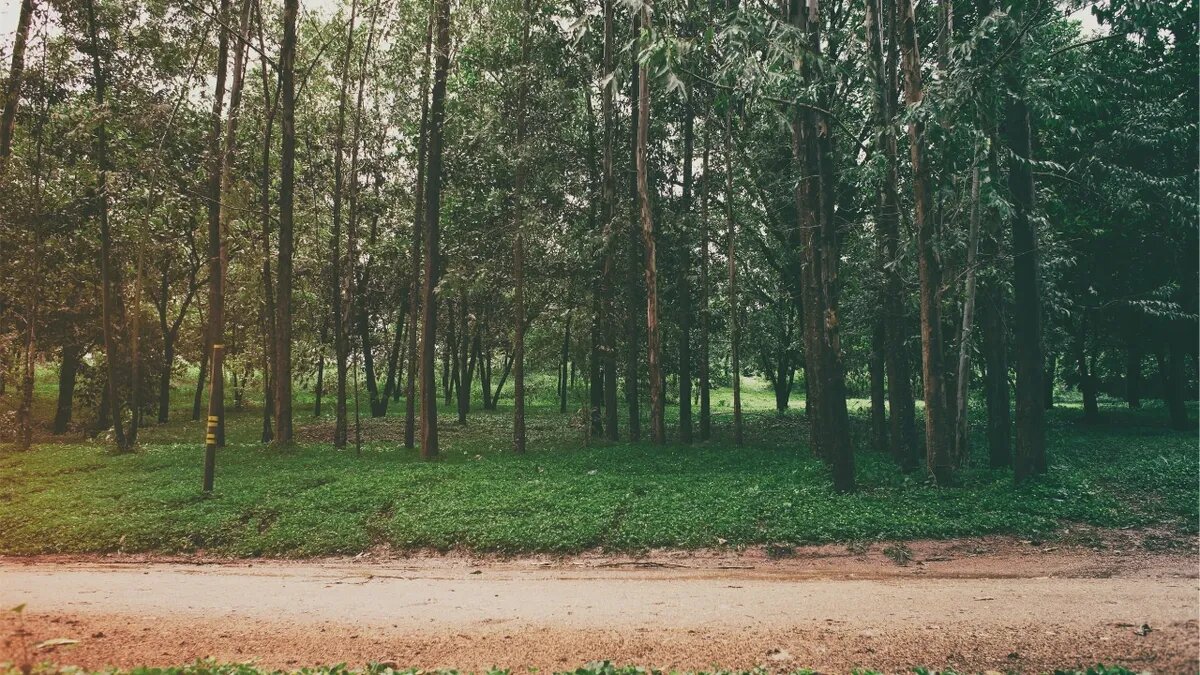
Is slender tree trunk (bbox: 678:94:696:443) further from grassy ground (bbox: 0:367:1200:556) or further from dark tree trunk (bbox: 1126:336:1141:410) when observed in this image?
dark tree trunk (bbox: 1126:336:1141:410)

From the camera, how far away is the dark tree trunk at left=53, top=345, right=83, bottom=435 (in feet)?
92.5

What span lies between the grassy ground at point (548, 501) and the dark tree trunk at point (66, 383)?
13376mm

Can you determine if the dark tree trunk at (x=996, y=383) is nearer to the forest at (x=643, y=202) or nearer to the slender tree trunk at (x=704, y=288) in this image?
the forest at (x=643, y=202)

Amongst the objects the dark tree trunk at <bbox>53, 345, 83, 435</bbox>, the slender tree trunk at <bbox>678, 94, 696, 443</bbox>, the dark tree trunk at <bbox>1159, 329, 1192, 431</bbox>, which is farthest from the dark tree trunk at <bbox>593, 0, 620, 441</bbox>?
the dark tree trunk at <bbox>53, 345, 83, 435</bbox>

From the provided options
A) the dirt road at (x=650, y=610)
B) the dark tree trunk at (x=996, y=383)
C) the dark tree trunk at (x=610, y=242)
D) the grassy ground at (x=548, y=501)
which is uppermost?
the dark tree trunk at (x=610, y=242)

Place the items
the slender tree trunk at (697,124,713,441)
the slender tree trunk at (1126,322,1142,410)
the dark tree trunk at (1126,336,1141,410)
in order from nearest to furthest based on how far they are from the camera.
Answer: the slender tree trunk at (697,124,713,441)
the slender tree trunk at (1126,322,1142,410)
the dark tree trunk at (1126,336,1141,410)

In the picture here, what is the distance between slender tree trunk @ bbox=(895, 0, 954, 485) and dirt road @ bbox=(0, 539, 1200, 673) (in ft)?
8.34

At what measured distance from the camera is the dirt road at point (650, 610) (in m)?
5.74

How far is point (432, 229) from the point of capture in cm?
1725

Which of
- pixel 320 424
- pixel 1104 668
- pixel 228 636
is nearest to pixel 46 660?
pixel 228 636

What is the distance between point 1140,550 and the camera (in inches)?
348

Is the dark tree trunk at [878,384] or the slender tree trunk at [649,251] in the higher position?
the slender tree trunk at [649,251]

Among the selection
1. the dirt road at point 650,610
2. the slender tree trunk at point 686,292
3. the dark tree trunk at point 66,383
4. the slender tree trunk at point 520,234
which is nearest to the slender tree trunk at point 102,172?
the dirt road at point 650,610

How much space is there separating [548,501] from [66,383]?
2666 centimetres
